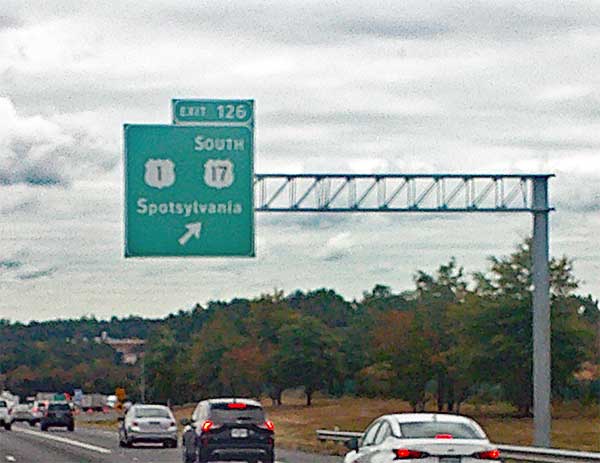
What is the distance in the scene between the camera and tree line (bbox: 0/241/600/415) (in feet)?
298

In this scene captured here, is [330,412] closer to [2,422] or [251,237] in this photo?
[2,422]

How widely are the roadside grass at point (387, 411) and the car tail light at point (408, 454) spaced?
22.4 m

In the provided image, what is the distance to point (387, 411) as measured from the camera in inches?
4222

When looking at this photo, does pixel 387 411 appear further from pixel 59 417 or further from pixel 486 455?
pixel 486 455

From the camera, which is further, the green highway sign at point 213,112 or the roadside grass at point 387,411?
the roadside grass at point 387,411

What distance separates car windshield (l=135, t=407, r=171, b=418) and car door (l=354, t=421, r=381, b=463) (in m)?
29.4

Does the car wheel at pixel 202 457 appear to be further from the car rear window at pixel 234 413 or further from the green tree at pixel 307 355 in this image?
the green tree at pixel 307 355

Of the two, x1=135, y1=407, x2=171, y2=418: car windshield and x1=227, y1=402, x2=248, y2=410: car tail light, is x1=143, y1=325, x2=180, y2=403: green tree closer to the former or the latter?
x1=135, y1=407, x2=171, y2=418: car windshield

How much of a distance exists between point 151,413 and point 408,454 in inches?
1272

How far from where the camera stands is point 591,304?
137 m

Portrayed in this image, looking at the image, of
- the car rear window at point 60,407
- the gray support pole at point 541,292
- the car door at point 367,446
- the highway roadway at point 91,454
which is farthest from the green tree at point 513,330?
the car door at point 367,446

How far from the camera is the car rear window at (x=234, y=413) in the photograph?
1416 inches

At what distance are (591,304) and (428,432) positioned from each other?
11675 cm

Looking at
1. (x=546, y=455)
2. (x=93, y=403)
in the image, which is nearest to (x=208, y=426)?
(x=546, y=455)
